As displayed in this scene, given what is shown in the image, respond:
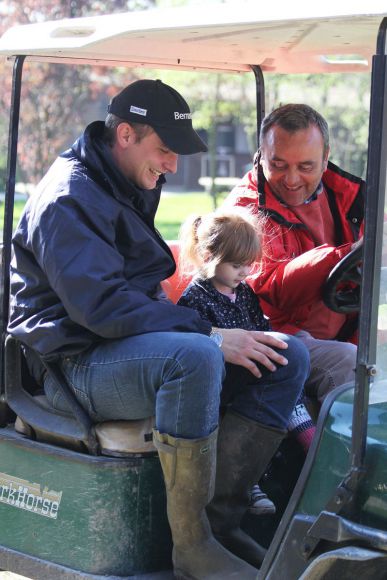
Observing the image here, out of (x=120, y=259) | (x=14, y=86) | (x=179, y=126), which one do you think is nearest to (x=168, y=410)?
(x=120, y=259)

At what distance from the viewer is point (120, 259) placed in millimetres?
2607

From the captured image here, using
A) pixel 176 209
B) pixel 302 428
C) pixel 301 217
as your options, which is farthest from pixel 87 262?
pixel 176 209

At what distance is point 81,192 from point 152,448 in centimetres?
76

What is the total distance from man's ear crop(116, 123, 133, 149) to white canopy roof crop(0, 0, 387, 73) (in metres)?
0.25

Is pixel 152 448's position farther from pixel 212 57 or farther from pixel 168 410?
pixel 212 57

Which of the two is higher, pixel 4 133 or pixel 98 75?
pixel 98 75

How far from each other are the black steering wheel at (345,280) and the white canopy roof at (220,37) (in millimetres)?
611

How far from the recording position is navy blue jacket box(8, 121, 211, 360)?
251 cm

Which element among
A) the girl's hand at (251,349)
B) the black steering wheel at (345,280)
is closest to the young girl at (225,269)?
the girl's hand at (251,349)

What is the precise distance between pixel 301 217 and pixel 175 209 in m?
14.2

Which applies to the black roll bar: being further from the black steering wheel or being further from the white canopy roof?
the black steering wheel

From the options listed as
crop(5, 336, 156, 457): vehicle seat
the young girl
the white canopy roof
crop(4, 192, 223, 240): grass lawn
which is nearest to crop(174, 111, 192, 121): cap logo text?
the white canopy roof

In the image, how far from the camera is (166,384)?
2.48m

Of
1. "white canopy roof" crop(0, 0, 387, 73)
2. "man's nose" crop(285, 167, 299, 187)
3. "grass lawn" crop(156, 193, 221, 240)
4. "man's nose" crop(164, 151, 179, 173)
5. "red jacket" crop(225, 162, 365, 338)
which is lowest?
"grass lawn" crop(156, 193, 221, 240)
